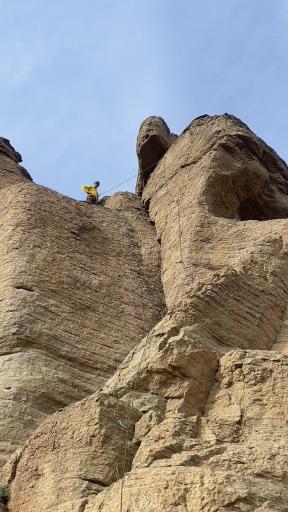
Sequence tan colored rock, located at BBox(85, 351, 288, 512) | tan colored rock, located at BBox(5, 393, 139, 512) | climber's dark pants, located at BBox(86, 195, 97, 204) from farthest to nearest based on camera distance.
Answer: climber's dark pants, located at BBox(86, 195, 97, 204)
tan colored rock, located at BBox(5, 393, 139, 512)
tan colored rock, located at BBox(85, 351, 288, 512)

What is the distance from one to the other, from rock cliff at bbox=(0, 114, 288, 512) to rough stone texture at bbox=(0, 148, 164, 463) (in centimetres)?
3

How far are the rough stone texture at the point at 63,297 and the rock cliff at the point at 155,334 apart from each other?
0.11 feet

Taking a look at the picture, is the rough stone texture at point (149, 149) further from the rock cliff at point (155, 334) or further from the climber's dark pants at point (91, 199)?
the climber's dark pants at point (91, 199)

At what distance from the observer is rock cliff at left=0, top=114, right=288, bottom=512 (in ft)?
29.3

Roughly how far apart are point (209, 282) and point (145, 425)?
10.6ft

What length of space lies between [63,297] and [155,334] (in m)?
4.73

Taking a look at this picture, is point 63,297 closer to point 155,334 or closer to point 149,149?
point 155,334

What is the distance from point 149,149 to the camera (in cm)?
2298

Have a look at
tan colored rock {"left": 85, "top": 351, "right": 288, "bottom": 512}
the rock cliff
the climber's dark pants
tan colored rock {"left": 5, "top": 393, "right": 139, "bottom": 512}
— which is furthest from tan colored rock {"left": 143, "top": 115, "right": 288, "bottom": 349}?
the climber's dark pants

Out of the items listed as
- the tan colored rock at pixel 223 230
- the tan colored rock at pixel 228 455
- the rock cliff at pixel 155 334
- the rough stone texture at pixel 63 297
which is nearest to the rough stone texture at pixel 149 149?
the rock cliff at pixel 155 334

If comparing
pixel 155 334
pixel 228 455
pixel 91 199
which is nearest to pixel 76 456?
pixel 228 455

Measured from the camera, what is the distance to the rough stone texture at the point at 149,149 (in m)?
22.9

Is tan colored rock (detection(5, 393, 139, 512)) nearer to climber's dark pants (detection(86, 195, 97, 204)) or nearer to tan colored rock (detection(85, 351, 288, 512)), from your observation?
tan colored rock (detection(85, 351, 288, 512))

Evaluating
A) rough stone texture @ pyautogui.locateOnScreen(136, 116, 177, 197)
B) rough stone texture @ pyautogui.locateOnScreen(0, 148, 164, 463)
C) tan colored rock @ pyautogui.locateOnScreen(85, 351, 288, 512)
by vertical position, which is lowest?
tan colored rock @ pyautogui.locateOnScreen(85, 351, 288, 512)
